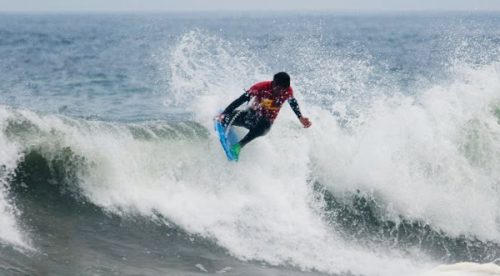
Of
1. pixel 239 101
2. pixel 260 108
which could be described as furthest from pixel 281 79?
pixel 239 101

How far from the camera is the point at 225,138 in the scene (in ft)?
33.4

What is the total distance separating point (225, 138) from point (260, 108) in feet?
2.47

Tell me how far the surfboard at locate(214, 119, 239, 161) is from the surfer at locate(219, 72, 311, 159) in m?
0.06

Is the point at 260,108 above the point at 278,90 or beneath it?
beneath

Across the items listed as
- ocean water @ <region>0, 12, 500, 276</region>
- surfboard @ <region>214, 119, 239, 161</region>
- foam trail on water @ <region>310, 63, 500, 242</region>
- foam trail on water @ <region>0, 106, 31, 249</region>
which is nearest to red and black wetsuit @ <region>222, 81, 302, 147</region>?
surfboard @ <region>214, 119, 239, 161</region>

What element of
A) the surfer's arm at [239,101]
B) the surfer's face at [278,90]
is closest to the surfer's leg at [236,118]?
the surfer's arm at [239,101]

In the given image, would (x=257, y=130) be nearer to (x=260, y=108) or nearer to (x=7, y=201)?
(x=260, y=108)

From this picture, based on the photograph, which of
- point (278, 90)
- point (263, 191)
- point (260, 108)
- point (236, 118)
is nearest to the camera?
point (278, 90)

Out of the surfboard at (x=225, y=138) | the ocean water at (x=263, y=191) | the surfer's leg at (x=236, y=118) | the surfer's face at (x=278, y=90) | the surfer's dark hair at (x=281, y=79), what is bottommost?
the ocean water at (x=263, y=191)

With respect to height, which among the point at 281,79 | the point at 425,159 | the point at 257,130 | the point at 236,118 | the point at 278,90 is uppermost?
the point at 281,79

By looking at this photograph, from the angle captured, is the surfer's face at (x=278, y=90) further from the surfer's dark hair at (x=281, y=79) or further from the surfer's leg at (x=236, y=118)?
the surfer's leg at (x=236, y=118)

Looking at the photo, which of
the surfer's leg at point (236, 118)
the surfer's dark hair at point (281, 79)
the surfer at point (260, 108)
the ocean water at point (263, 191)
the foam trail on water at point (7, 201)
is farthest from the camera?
the surfer's leg at point (236, 118)

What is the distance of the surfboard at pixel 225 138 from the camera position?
33.4 feet

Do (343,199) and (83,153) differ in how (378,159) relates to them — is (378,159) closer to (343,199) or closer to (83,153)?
(343,199)
